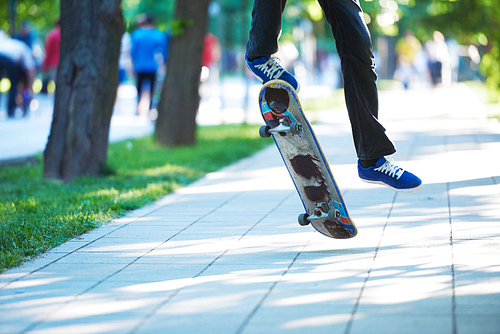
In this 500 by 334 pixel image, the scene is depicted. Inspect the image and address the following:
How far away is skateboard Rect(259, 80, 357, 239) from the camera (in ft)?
12.9

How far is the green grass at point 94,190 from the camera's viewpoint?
15.0ft

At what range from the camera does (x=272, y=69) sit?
12.8 ft

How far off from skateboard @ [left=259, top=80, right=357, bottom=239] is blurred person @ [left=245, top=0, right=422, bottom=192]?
117mm

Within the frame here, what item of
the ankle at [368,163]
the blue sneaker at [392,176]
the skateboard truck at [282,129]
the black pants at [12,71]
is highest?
the black pants at [12,71]

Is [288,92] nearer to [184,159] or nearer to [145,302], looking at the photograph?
[145,302]

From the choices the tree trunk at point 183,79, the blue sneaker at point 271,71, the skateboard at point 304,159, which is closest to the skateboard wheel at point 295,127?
the skateboard at point 304,159

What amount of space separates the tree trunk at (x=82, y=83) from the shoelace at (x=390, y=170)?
3.91 m

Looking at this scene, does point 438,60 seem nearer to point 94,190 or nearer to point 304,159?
point 94,190

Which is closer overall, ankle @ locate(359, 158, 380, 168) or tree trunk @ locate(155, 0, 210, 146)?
ankle @ locate(359, 158, 380, 168)

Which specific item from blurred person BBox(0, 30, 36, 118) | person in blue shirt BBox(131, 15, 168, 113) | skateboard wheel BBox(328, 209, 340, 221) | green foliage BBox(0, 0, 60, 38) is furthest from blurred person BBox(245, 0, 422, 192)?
green foliage BBox(0, 0, 60, 38)

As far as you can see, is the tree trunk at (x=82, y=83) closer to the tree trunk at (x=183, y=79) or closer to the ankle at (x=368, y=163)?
the tree trunk at (x=183, y=79)

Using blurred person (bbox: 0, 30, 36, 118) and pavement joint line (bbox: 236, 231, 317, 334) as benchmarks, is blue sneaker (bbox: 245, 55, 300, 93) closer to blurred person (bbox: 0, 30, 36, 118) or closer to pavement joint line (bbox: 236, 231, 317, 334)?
pavement joint line (bbox: 236, 231, 317, 334)

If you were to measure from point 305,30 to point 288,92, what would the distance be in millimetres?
16455

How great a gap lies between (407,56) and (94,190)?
31.2 meters
